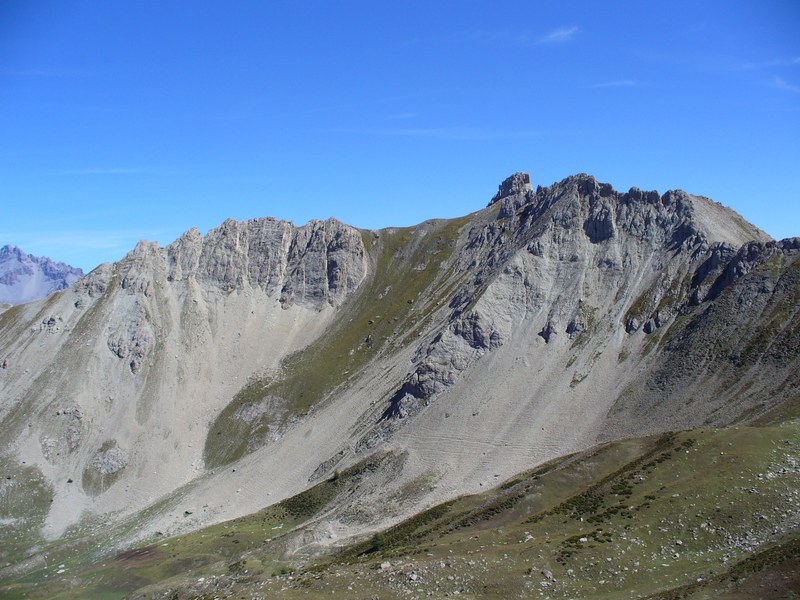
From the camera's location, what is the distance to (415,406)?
122m

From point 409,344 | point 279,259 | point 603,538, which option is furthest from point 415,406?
point 279,259

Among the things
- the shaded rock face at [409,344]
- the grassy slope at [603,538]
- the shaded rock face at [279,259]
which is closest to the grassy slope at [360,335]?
the shaded rock face at [409,344]

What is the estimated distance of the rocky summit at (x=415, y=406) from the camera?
58688 millimetres

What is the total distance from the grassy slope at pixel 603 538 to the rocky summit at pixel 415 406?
29 centimetres

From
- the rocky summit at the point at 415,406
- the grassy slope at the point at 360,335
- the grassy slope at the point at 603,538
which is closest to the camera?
the grassy slope at the point at 603,538

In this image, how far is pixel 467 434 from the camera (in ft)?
363

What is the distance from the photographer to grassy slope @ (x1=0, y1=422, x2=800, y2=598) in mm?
48375

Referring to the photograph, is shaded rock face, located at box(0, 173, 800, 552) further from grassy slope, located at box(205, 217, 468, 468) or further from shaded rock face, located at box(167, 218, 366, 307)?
grassy slope, located at box(205, 217, 468, 468)

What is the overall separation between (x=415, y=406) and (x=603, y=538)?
6935cm

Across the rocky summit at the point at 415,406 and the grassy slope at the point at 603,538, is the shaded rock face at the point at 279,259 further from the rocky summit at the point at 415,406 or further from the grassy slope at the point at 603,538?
the grassy slope at the point at 603,538

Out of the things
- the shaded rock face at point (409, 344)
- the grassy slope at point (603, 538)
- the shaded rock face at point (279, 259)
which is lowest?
the grassy slope at point (603, 538)

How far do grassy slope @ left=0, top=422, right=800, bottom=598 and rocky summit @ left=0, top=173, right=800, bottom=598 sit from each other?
0.29 metres

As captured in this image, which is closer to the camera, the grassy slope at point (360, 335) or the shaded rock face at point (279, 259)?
the grassy slope at point (360, 335)

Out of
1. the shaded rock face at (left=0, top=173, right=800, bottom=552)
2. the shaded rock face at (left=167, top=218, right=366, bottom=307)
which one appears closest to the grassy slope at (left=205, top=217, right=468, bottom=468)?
the shaded rock face at (left=0, top=173, right=800, bottom=552)
